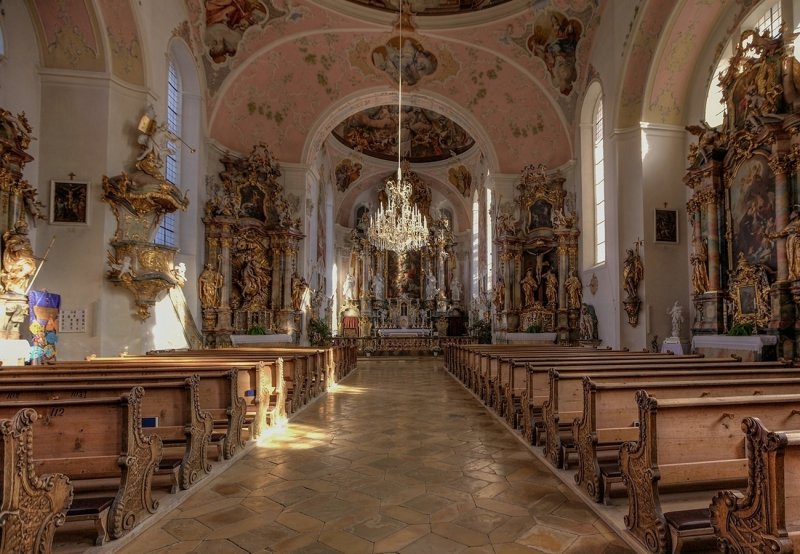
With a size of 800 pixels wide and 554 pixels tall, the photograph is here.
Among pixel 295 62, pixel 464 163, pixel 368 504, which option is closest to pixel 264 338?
pixel 295 62

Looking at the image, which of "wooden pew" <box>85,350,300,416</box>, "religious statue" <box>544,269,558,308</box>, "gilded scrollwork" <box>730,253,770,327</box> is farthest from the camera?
"religious statue" <box>544,269,558,308</box>

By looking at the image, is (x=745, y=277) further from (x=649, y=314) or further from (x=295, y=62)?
(x=295, y=62)

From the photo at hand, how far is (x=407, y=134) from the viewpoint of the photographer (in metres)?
26.0

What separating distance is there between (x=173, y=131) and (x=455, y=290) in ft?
56.6

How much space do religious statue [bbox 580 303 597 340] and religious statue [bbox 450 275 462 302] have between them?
488 inches

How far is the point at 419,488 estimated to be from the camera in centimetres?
399

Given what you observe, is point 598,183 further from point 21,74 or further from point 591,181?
point 21,74

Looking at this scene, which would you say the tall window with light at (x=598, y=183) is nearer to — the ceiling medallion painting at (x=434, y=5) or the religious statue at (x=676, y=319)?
the religious statue at (x=676, y=319)

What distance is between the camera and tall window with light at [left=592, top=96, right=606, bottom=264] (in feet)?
49.5

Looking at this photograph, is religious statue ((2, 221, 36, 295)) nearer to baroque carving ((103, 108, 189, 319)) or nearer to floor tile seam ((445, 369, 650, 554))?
baroque carving ((103, 108, 189, 319))

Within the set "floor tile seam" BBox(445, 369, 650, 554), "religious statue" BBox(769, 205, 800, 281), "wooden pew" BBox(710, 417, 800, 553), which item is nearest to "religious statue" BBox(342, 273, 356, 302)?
"floor tile seam" BBox(445, 369, 650, 554)

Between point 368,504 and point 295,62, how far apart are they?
53.6 ft

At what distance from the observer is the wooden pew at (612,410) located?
3709 mm

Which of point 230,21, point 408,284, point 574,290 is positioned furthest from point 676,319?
point 408,284
